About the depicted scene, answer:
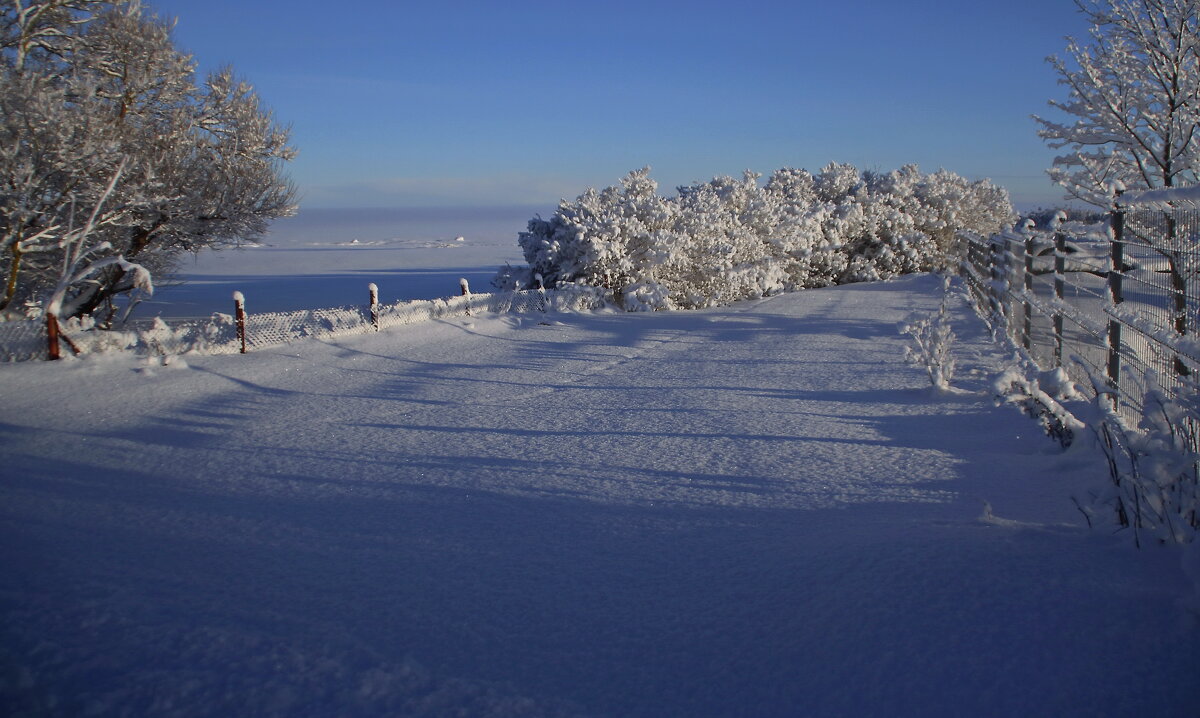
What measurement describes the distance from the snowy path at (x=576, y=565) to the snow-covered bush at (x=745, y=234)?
35.7 feet

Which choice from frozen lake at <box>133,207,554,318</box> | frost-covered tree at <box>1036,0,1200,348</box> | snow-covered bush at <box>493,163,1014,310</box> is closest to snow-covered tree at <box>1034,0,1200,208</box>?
frost-covered tree at <box>1036,0,1200,348</box>

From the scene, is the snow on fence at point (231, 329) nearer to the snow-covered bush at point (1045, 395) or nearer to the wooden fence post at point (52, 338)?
the wooden fence post at point (52, 338)

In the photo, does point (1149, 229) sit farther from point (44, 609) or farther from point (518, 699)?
point (44, 609)

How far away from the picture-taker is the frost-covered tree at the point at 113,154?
40.0 feet

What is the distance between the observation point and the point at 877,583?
3387 millimetres

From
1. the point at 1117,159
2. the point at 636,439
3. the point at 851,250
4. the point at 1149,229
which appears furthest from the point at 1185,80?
the point at 851,250

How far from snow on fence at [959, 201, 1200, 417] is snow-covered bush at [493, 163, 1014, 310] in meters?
9.24

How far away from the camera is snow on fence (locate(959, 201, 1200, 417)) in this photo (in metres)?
3.69

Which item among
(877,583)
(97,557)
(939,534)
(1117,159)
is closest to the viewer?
(877,583)

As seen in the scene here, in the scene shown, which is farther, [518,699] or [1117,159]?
[1117,159]

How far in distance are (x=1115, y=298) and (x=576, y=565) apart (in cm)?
412

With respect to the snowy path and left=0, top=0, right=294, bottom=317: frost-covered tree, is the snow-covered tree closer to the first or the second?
the snowy path

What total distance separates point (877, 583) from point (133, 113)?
53.4 ft

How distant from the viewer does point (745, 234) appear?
71.6 ft
